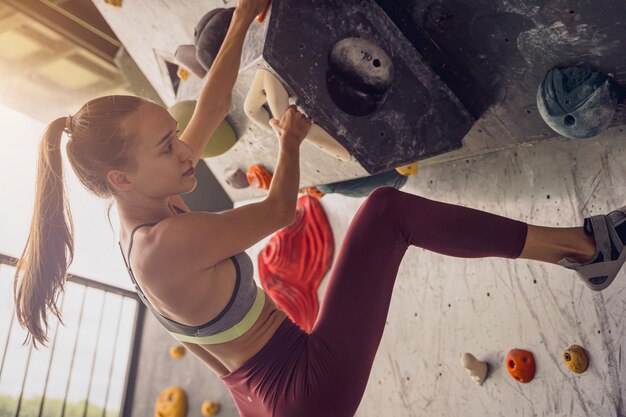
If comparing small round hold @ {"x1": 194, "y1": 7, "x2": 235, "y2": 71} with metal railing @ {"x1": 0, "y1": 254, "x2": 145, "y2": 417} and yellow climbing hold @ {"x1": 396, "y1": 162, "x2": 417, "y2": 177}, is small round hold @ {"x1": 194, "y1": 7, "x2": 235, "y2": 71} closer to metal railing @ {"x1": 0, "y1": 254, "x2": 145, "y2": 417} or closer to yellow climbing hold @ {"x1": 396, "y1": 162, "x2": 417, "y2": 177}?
yellow climbing hold @ {"x1": 396, "y1": 162, "x2": 417, "y2": 177}

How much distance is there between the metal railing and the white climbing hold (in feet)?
7.47

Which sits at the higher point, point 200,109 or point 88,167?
point 200,109

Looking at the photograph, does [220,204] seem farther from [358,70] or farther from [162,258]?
[162,258]

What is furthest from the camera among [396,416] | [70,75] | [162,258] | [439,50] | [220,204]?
[220,204]

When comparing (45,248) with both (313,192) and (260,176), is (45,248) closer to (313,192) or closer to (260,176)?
(260,176)

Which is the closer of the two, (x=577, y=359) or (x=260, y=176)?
(x=577, y=359)

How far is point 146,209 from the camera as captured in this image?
129 cm

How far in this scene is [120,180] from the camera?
4.15 ft

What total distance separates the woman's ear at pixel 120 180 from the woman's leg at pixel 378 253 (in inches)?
19.9

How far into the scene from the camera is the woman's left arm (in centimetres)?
160

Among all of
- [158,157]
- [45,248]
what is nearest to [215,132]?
[158,157]

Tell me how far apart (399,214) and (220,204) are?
2.24 m

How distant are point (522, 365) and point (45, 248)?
1.34 m

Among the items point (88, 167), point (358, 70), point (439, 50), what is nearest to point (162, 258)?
point (88, 167)
